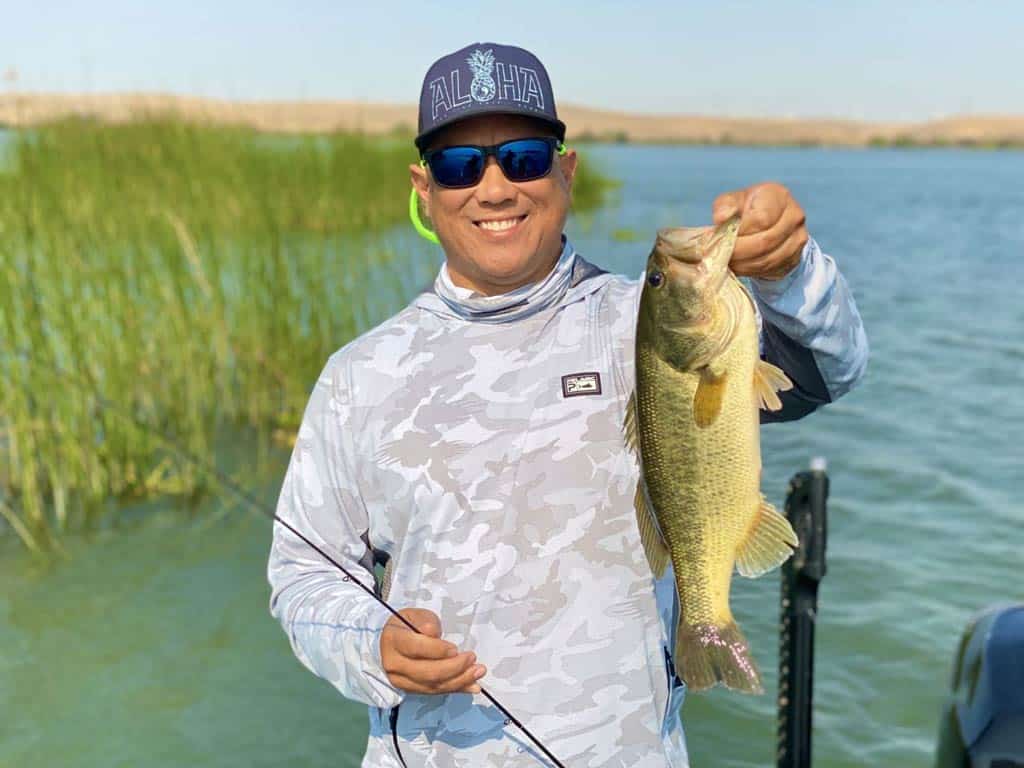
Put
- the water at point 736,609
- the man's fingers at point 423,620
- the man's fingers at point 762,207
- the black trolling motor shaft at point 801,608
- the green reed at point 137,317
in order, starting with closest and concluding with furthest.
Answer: the man's fingers at point 762,207
the man's fingers at point 423,620
the black trolling motor shaft at point 801,608
the water at point 736,609
the green reed at point 137,317

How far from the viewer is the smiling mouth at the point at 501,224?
2086 millimetres

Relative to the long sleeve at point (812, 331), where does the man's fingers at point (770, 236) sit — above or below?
above

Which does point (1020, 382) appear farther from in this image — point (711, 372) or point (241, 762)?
point (711, 372)

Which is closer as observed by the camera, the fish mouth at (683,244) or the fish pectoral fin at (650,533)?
the fish mouth at (683,244)

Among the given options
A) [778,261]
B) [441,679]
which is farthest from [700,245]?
[441,679]

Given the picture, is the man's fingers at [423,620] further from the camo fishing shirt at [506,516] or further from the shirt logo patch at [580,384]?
the shirt logo patch at [580,384]

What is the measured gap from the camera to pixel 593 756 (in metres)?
1.94

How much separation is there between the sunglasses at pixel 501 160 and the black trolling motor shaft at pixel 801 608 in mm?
1529

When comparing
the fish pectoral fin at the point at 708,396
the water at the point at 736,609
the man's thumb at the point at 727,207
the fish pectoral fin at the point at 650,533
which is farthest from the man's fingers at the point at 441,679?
the water at the point at 736,609

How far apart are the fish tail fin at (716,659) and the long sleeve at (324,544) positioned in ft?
1.85

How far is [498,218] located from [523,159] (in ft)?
0.42

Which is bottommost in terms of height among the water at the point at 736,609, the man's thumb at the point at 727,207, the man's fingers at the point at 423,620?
the water at the point at 736,609

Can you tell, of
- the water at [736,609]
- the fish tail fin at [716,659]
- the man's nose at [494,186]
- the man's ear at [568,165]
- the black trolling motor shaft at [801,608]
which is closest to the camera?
the fish tail fin at [716,659]

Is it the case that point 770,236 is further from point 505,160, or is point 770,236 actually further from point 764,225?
point 505,160
